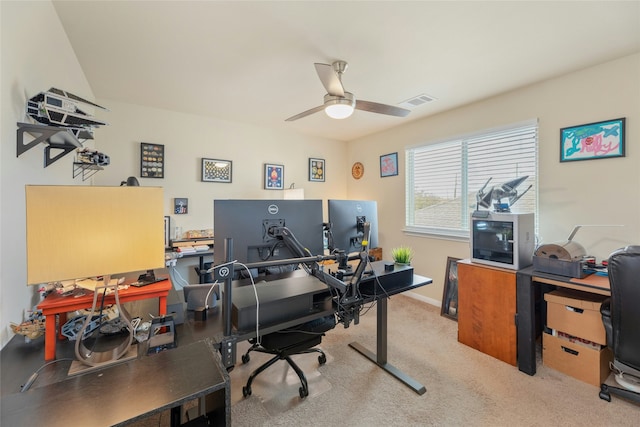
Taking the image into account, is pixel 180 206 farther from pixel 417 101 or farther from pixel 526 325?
pixel 526 325

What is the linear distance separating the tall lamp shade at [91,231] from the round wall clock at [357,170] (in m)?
3.96

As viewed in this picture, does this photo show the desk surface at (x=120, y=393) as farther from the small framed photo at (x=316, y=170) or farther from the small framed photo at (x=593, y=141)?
the small framed photo at (x=316, y=170)

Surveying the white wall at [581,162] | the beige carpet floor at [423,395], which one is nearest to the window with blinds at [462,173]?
the white wall at [581,162]

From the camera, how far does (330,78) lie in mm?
1971

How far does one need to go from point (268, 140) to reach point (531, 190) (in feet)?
11.2

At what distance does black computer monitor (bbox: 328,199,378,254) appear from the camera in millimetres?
1642

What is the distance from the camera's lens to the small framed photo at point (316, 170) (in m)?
4.61

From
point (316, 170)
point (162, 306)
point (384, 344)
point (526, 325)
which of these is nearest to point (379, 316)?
point (384, 344)

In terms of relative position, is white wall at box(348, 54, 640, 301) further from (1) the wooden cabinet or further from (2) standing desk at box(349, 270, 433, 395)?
(2) standing desk at box(349, 270, 433, 395)

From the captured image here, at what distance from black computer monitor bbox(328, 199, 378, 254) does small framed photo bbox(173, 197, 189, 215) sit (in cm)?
263

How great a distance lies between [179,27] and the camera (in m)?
1.81

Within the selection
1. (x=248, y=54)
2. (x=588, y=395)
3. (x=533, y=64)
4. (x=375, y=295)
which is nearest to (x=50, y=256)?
(x=375, y=295)

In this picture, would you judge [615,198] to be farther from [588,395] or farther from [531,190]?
[588,395]

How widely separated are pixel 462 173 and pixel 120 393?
3629mm
